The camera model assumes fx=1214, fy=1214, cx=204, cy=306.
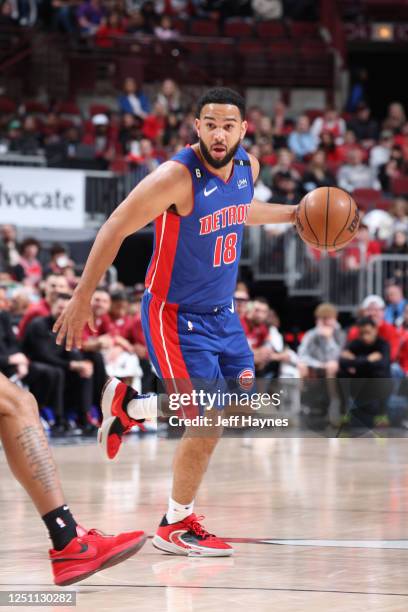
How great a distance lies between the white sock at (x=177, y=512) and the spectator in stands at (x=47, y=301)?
20.0 feet

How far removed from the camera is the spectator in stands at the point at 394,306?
49.9ft

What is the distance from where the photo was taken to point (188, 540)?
5973mm

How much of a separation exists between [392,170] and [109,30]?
6087 millimetres

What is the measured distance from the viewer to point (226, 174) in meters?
6.02

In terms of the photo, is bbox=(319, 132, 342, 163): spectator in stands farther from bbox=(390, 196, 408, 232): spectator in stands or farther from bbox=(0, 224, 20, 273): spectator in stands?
bbox=(0, 224, 20, 273): spectator in stands

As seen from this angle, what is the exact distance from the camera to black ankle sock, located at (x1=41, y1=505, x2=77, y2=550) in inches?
177

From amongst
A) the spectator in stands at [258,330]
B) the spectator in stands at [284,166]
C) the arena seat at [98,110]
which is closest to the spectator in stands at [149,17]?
the arena seat at [98,110]

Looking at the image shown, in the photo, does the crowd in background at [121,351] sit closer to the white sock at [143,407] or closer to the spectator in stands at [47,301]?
the spectator in stands at [47,301]

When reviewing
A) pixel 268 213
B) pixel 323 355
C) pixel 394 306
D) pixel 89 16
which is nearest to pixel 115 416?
pixel 268 213

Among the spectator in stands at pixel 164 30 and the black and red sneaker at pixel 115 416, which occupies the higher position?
the spectator in stands at pixel 164 30

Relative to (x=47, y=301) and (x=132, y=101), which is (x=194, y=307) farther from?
(x=132, y=101)

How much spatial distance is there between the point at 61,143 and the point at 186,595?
1373 cm

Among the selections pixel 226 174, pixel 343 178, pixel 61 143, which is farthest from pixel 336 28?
pixel 226 174

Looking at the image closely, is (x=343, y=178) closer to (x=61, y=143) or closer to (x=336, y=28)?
(x=61, y=143)
